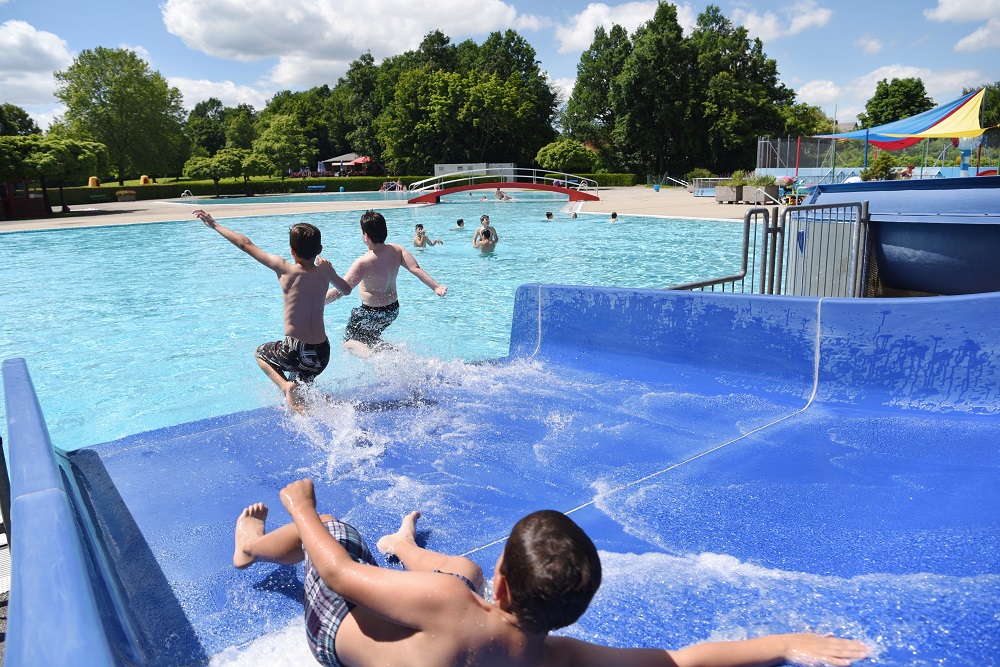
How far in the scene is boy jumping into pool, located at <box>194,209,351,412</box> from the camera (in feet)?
16.0

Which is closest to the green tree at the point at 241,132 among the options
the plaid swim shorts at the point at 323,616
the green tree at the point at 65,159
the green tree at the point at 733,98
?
the green tree at the point at 733,98

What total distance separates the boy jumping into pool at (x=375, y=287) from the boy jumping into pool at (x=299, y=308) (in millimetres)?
707

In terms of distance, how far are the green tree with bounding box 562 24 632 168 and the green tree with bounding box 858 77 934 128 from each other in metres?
33.0

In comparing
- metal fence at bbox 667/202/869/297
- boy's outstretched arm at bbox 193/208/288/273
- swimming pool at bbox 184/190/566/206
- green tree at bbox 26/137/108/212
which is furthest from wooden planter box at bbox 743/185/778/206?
green tree at bbox 26/137/108/212

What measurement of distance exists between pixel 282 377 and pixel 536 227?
62.1 ft

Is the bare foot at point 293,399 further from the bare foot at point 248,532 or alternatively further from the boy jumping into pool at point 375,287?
the bare foot at point 248,532

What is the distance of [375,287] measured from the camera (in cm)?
608

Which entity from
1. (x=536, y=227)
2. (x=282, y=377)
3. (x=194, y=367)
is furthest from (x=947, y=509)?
(x=536, y=227)

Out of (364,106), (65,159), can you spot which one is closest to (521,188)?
(65,159)

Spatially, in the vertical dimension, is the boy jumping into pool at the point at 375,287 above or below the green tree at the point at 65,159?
below

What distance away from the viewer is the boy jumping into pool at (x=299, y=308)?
16.0 feet

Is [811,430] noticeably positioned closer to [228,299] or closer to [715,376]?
[715,376]

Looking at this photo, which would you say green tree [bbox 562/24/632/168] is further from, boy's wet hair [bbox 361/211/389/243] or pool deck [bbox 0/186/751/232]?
boy's wet hair [bbox 361/211/389/243]

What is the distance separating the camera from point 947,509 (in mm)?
3150
